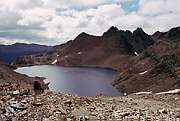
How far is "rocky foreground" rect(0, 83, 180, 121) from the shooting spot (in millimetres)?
23422

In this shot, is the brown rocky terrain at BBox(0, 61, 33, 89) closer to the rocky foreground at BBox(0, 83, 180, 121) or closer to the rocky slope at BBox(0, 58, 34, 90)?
the rocky slope at BBox(0, 58, 34, 90)

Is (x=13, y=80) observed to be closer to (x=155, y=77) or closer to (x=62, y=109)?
(x=155, y=77)

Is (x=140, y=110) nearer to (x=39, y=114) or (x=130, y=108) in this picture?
(x=130, y=108)

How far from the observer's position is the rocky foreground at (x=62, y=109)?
23422 millimetres

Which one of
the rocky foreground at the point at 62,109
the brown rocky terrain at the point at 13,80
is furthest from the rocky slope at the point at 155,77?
the rocky foreground at the point at 62,109

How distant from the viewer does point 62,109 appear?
2431cm

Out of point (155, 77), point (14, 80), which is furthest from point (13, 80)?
point (155, 77)

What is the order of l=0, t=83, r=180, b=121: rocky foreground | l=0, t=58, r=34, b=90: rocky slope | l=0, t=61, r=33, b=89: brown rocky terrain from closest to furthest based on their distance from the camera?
1. l=0, t=83, r=180, b=121: rocky foreground
2. l=0, t=58, r=34, b=90: rocky slope
3. l=0, t=61, r=33, b=89: brown rocky terrain

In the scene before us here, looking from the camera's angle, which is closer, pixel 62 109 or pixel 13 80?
pixel 62 109

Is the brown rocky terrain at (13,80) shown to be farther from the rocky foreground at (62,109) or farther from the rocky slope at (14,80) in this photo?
the rocky foreground at (62,109)

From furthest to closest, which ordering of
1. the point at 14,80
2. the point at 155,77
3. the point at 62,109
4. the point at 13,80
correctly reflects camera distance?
the point at 155,77 → the point at 14,80 → the point at 13,80 → the point at 62,109

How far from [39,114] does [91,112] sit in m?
3.22

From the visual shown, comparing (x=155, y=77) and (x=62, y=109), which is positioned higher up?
(x=155, y=77)

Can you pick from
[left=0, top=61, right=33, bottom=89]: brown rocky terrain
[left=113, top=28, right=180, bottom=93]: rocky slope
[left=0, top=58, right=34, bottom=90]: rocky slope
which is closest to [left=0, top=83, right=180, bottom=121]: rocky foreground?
[left=0, top=58, right=34, bottom=90]: rocky slope
